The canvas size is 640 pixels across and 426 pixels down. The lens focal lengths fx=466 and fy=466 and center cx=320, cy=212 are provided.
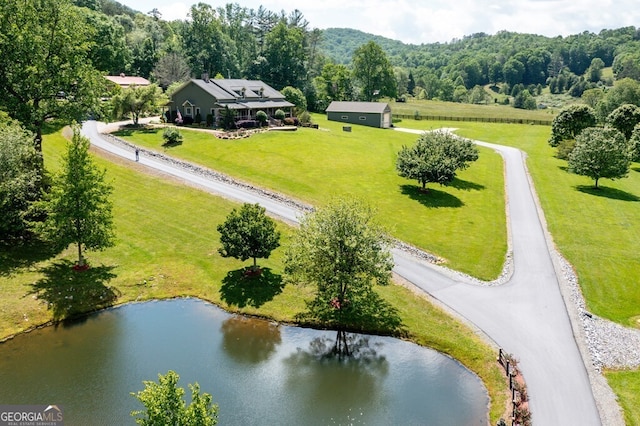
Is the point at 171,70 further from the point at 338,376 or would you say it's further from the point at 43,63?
Answer: the point at 338,376

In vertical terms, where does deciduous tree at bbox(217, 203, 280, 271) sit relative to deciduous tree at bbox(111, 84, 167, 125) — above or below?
below

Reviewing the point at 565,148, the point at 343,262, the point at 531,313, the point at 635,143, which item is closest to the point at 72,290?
the point at 343,262

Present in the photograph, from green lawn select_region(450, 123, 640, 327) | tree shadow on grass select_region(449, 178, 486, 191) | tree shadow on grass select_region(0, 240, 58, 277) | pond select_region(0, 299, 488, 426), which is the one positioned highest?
tree shadow on grass select_region(449, 178, 486, 191)

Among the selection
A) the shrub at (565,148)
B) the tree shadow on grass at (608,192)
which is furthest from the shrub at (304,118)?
the tree shadow on grass at (608,192)

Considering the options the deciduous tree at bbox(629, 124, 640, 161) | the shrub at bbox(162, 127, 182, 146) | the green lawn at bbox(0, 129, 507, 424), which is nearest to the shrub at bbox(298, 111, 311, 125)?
the shrub at bbox(162, 127, 182, 146)

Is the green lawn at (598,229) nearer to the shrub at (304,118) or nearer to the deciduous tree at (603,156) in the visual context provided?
the deciduous tree at (603,156)

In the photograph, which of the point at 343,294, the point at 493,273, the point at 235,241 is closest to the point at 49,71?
the point at 235,241

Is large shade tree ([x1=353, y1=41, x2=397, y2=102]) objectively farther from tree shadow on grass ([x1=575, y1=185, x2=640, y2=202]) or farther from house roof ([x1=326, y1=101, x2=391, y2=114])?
tree shadow on grass ([x1=575, y1=185, x2=640, y2=202])
